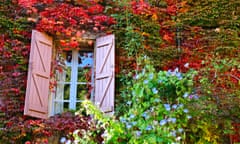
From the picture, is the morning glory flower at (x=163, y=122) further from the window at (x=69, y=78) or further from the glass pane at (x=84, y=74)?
the glass pane at (x=84, y=74)

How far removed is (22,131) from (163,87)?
8.09 feet

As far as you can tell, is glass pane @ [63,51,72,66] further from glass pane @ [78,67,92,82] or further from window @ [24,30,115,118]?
glass pane @ [78,67,92,82]

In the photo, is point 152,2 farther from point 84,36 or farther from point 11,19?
point 11,19

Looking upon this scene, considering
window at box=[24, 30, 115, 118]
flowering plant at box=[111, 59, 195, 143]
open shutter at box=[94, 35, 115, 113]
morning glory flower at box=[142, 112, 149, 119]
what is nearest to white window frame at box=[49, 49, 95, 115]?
window at box=[24, 30, 115, 118]

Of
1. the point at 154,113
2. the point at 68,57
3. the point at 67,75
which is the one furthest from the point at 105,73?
the point at 154,113

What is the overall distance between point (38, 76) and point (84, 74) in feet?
3.02

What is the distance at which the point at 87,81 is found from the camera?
22.7ft

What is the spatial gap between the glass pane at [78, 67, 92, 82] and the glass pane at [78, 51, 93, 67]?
0.09 metres

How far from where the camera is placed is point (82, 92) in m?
6.83

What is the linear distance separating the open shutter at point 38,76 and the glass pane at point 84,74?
0.63 metres

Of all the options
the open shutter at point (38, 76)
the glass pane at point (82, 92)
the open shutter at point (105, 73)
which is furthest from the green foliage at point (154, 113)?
the glass pane at point (82, 92)

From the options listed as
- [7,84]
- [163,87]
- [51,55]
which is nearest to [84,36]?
[51,55]

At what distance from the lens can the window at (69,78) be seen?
6293 mm

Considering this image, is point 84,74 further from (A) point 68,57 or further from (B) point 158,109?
(B) point 158,109
